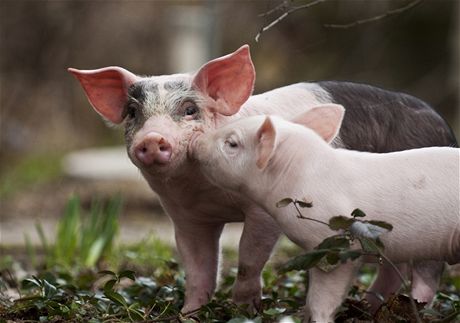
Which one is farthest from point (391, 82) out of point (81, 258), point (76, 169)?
point (81, 258)

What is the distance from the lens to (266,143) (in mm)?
Answer: 3787

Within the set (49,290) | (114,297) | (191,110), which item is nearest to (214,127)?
(191,110)

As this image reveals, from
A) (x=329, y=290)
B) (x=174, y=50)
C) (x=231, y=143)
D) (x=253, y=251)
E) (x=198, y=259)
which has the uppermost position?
(x=231, y=143)

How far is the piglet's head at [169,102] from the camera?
13.5ft

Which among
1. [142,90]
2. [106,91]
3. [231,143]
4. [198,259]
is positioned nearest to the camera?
[231,143]

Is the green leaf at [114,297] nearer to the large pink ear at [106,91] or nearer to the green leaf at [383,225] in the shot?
the large pink ear at [106,91]

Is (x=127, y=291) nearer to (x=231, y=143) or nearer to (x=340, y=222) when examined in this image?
(x=231, y=143)

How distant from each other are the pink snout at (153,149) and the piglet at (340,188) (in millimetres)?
234

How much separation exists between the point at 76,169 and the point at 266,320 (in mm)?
7814

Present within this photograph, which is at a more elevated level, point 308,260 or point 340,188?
point 340,188

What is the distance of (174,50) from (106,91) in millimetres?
10744

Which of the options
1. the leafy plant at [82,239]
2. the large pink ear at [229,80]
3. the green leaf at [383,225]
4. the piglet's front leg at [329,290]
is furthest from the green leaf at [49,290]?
the leafy plant at [82,239]

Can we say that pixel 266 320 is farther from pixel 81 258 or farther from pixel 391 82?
pixel 391 82

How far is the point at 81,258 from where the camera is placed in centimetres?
615
